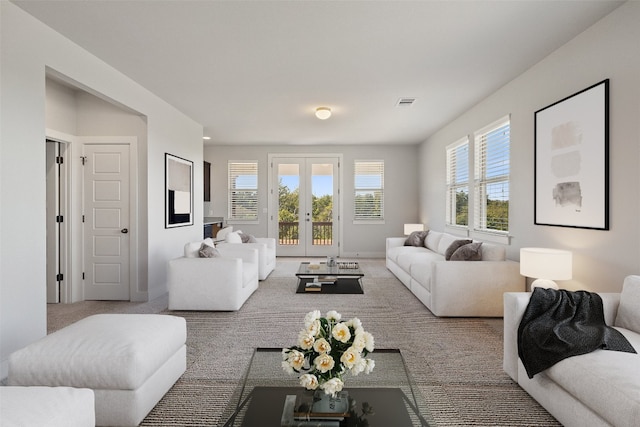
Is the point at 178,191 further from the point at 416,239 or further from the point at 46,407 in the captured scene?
the point at 46,407

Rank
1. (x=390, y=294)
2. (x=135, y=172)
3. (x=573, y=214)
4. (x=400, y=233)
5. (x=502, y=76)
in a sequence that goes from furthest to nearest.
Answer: (x=400, y=233) < (x=390, y=294) < (x=135, y=172) < (x=502, y=76) < (x=573, y=214)

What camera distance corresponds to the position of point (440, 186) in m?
7.12

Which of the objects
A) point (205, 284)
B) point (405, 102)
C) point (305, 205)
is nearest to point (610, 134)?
point (405, 102)

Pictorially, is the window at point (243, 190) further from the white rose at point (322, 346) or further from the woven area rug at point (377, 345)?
the white rose at point (322, 346)

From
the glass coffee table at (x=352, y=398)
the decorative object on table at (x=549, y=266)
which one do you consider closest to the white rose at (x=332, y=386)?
the glass coffee table at (x=352, y=398)

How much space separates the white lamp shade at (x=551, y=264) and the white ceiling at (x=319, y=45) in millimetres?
1904

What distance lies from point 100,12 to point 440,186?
19.7 ft

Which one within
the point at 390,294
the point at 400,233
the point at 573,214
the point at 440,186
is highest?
the point at 440,186

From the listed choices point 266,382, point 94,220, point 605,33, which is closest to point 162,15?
point 266,382

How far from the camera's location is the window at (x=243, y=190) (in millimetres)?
8812

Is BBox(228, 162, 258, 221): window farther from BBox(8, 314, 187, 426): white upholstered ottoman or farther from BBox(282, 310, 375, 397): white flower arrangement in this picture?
BBox(282, 310, 375, 397): white flower arrangement

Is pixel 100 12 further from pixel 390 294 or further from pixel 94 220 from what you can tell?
pixel 390 294

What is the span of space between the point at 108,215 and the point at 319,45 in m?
3.46

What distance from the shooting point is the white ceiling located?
2744mm
